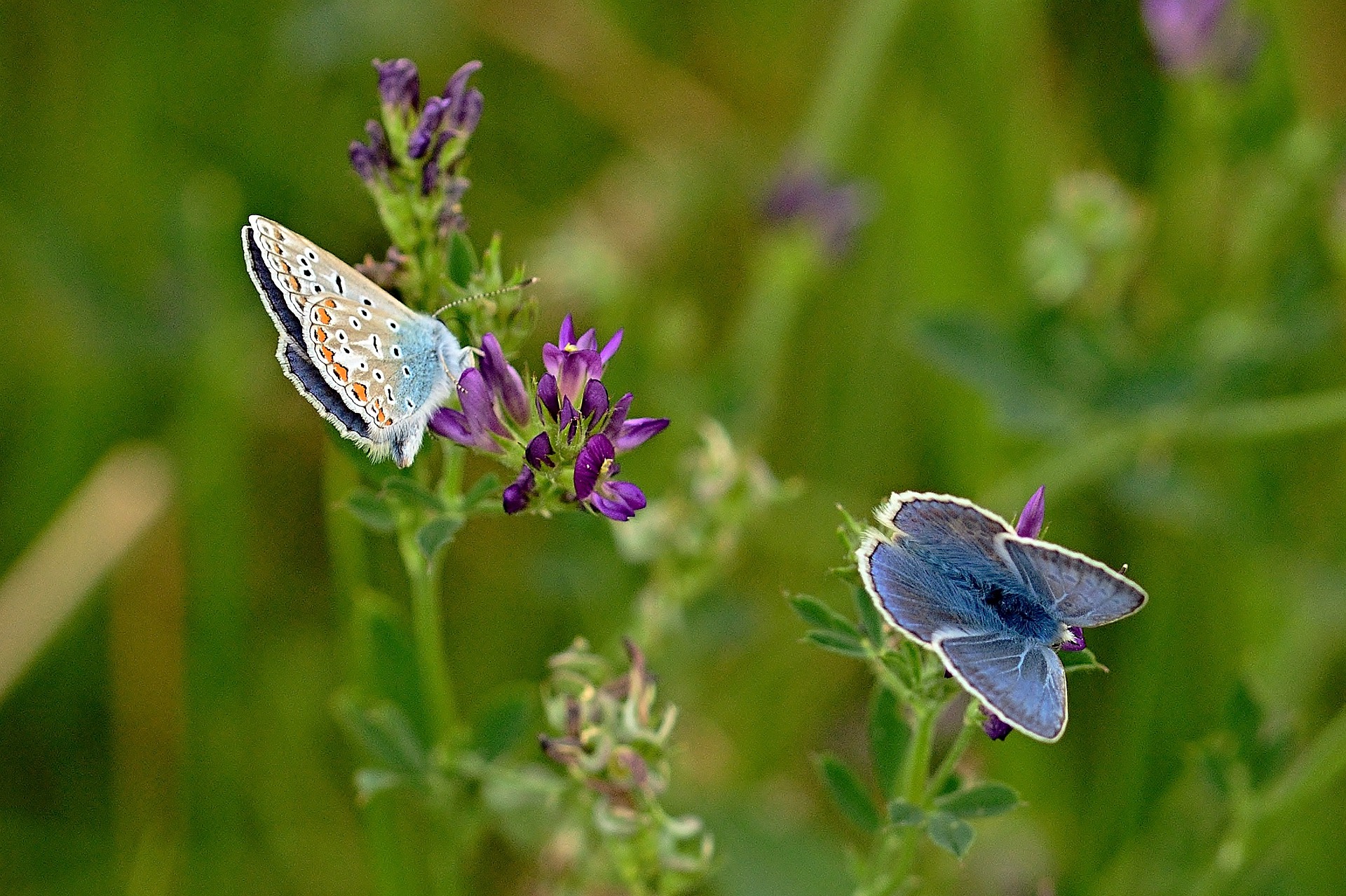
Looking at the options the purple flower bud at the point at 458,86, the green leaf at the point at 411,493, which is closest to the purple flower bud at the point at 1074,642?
the green leaf at the point at 411,493

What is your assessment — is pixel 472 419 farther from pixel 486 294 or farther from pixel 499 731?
pixel 499 731

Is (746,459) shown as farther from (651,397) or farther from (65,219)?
(65,219)

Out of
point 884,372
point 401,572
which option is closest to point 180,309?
point 401,572

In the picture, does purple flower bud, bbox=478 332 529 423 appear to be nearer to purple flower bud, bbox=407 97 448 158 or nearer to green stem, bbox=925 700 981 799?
purple flower bud, bbox=407 97 448 158

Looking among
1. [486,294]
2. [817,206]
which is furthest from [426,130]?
[817,206]

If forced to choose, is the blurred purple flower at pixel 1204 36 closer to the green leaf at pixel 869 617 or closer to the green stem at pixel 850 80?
the green stem at pixel 850 80

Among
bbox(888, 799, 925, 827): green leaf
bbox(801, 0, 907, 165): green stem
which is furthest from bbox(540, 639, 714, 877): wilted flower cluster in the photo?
bbox(801, 0, 907, 165): green stem

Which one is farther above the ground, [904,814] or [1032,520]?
[1032,520]
